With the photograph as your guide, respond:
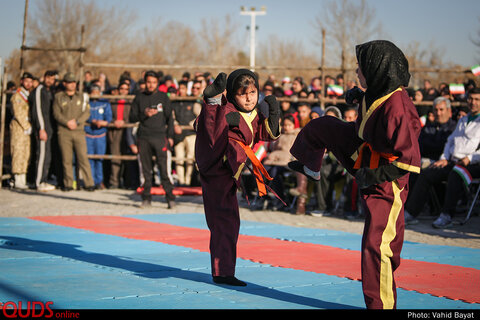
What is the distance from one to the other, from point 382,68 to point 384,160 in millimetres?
583

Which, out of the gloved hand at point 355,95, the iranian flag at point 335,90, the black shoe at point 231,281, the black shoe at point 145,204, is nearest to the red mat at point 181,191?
the black shoe at point 145,204

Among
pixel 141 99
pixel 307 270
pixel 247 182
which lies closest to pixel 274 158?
pixel 247 182

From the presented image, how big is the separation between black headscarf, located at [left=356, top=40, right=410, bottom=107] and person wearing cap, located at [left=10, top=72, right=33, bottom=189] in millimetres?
11292

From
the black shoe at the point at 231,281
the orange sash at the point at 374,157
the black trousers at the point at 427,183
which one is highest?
the orange sash at the point at 374,157

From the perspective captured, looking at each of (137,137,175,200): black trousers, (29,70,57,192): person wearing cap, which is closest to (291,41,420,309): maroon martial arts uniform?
(137,137,175,200): black trousers

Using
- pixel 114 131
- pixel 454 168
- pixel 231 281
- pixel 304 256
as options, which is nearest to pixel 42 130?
pixel 114 131

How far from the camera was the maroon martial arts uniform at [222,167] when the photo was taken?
5.21m

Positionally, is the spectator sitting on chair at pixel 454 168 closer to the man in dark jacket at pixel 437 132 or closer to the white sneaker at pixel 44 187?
the man in dark jacket at pixel 437 132

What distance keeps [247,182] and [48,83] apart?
18.6 ft

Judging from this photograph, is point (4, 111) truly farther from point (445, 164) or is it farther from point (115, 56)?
point (115, 56)

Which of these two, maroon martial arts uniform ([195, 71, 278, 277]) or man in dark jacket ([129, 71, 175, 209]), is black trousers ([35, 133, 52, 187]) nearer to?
man in dark jacket ([129, 71, 175, 209])

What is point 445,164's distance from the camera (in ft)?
32.3

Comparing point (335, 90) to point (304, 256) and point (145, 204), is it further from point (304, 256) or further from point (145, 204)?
point (304, 256)

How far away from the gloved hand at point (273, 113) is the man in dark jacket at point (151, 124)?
18.6 ft
